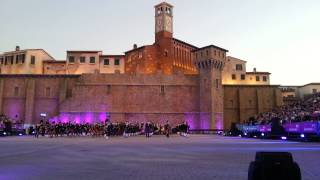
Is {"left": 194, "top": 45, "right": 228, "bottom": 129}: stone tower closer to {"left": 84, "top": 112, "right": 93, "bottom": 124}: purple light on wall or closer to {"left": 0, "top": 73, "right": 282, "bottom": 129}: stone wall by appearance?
{"left": 0, "top": 73, "right": 282, "bottom": 129}: stone wall

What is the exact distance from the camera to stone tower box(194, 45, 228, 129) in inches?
2618

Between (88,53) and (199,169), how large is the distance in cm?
7459

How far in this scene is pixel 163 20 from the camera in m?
85.4

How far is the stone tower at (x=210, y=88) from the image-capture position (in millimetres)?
66500

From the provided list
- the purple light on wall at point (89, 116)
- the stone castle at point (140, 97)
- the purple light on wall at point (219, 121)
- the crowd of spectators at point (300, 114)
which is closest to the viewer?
the crowd of spectators at point (300, 114)

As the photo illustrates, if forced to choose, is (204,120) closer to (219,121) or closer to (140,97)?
(219,121)

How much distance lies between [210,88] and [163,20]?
2551cm

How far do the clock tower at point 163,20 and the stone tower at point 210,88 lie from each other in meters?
16.7

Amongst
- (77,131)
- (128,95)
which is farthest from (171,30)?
(77,131)

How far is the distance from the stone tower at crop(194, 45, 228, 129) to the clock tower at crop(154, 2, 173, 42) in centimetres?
1665

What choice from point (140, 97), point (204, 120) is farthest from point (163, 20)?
point (204, 120)

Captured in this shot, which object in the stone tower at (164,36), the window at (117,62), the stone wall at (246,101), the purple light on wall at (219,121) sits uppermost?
the stone tower at (164,36)

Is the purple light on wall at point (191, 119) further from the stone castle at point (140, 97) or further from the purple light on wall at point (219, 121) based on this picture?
the purple light on wall at point (219, 121)

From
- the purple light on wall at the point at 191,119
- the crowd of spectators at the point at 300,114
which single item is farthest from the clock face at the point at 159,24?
the crowd of spectators at the point at 300,114
